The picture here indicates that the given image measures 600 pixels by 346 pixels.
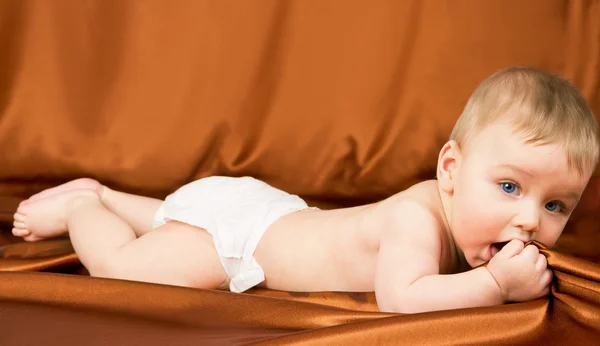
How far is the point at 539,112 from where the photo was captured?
123 cm

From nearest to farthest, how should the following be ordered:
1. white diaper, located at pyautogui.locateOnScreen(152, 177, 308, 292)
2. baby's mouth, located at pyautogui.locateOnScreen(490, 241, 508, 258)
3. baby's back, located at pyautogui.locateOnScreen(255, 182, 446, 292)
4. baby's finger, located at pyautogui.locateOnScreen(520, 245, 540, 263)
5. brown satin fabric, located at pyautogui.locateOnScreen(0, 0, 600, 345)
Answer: baby's finger, located at pyautogui.locateOnScreen(520, 245, 540, 263) → baby's mouth, located at pyautogui.locateOnScreen(490, 241, 508, 258) → baby's back, located at pyautogui.locateOnScreen(255, 182, 446, 292) → white diaper, located at pyautogui.locateOnScreen(152, 177, 308, 292) → brown satin fabric, located at pyautogui.locateOnScreen(0, 0, 600, 345)

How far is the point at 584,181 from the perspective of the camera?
1250mm

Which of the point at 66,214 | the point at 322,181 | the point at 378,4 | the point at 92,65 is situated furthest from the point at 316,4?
the point at 66,214

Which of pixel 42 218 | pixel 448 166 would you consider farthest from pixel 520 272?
pixel 42 218

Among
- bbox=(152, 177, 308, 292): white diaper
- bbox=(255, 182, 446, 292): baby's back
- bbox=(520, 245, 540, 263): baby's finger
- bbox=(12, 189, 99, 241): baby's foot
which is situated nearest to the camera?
bbox=(520, 245, 540, 263): baby's finger

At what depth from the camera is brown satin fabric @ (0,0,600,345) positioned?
1732 millimetres

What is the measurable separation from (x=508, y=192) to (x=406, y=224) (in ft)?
0.55

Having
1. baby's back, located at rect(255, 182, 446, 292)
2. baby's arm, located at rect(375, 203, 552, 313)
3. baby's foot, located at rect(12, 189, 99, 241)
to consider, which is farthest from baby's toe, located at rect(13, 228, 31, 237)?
baby's arm, located at rect(375, 203, 552, 313)

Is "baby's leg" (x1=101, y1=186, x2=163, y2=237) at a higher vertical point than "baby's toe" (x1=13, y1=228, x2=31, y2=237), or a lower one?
higher

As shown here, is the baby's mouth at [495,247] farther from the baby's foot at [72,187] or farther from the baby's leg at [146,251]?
the baby's foot at [72,187]

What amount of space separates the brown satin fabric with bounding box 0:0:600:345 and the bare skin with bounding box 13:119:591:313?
191 mm

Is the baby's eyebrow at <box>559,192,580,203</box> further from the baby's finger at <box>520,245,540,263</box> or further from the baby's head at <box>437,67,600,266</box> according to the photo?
the baby's finger at <box>520,245,540,263</box>

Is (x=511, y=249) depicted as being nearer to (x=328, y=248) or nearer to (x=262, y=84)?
(x=328, y=248)

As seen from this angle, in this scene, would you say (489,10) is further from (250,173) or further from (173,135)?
(173,135)
